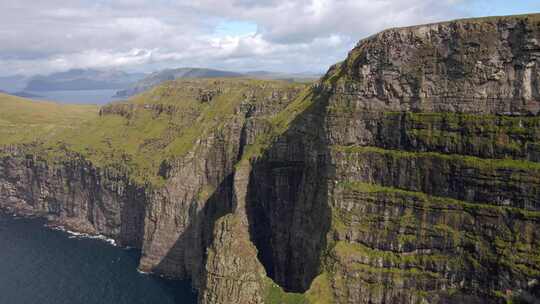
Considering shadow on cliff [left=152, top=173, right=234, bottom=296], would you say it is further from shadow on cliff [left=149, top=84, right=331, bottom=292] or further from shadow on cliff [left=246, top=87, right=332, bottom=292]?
shadow on cliff [left=246, top=87, right=332, bottom=292]

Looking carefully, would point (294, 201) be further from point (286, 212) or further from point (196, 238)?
point (196, 238)

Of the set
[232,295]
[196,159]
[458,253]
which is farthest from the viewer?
[196,159]

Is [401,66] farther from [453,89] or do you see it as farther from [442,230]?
[442,230]

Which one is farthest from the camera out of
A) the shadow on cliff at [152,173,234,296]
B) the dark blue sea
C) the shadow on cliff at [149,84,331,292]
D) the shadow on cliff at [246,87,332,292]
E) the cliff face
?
the shadow on cliff at [152,173,234,296]

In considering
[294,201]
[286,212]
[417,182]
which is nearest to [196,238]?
[286,212]

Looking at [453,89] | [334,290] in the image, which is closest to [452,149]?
[453,89]

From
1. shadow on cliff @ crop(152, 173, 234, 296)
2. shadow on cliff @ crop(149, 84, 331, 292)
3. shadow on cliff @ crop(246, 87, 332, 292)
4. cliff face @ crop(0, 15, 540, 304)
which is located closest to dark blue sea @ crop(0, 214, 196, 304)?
shadow on cliff @ crop(152, 173, 234, 296)

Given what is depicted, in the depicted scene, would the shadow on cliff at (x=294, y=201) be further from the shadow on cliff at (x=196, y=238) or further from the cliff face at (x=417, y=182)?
the shadow on cliff at (x=196, y=238)
